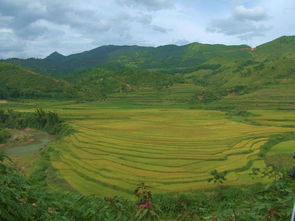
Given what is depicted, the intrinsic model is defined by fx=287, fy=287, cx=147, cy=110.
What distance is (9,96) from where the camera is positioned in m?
71.1

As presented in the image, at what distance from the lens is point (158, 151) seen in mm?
27578

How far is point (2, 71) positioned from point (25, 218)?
90941 millimetres

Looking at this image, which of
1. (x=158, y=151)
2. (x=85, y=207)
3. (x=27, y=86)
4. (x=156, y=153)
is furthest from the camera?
(x=27, y=86)

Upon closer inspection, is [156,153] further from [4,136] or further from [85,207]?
[85,207]

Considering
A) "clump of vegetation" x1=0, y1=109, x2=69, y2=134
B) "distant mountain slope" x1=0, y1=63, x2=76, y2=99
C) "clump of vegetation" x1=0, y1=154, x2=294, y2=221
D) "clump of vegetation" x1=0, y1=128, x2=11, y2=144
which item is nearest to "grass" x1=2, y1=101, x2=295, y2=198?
"clump of vegetation" x1=0, y1=109, x2=69, y2=134

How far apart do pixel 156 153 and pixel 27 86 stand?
58.9 meters

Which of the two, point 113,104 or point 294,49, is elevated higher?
point 294,49

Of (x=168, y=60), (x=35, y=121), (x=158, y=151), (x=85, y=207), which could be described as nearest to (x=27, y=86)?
(x=35, y=121)

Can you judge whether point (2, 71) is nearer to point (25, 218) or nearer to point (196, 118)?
point (196, 118)

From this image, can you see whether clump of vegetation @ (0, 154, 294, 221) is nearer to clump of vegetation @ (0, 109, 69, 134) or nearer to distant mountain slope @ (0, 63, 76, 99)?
clump of vegetation @ (0, 109, 69, 134)

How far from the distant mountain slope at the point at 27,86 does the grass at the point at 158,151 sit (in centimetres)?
3021

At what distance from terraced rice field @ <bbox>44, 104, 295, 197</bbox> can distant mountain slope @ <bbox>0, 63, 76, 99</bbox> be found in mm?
31658

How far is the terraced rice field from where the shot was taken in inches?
799

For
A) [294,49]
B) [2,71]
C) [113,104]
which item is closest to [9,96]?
[2,71]
